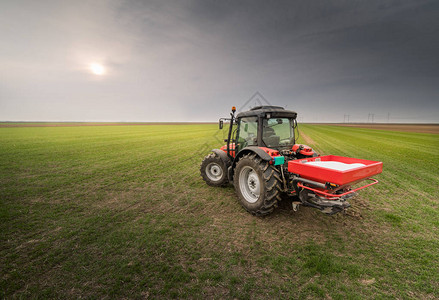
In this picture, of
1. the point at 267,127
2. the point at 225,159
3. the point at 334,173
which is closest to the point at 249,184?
the point at 225,159

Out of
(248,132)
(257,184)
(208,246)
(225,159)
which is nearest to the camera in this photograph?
(208,246)

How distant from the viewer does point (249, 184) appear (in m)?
4.68

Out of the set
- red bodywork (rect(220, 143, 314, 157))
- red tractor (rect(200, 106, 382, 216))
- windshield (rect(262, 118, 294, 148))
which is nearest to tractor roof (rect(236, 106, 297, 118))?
red tractor (rect(200, 106, 382, 216))

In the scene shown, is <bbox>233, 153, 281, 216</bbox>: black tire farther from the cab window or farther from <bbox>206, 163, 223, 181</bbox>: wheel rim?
<bbox>206, 163, 223, 181</bbox>: wheel rim

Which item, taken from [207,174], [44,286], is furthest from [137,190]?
[44,286]

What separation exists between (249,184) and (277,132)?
1.57 metres

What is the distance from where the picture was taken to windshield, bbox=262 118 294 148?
4648 millimetres

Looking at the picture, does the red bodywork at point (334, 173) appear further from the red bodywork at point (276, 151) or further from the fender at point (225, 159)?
the fender at point (225, 159)

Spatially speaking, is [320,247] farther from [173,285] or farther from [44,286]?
[44,286]

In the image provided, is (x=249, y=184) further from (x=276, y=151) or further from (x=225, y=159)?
(x=225, y=159)

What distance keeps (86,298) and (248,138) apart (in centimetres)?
431

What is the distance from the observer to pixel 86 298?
2.37m

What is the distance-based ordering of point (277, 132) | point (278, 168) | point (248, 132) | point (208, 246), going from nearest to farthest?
point (208, 246), point (278, 168), point (277, 132), point (248, 132)

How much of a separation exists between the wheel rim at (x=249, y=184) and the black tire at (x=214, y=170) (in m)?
1.22
